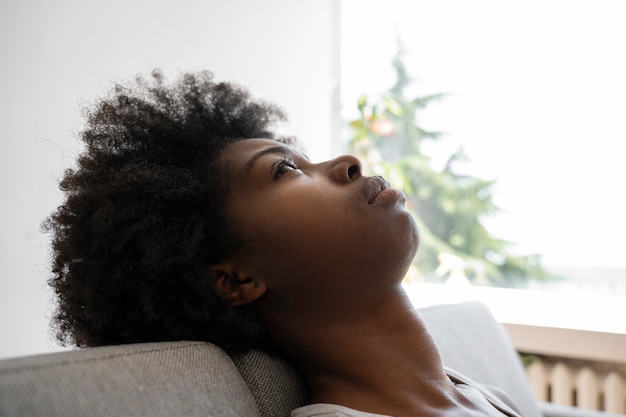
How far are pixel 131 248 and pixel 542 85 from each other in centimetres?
209

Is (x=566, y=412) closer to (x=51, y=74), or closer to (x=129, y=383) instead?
(x=129, y=383)

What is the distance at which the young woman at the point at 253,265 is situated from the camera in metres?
0.95

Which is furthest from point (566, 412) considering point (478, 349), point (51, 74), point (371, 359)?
point (51, 74)

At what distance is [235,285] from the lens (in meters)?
1.04

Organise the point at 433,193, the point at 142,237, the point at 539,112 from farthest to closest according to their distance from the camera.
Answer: the point at 433,193 → the point at 539,112 → the point at 142,237

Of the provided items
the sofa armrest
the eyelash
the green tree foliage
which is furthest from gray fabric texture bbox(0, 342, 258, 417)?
the green tree foliage

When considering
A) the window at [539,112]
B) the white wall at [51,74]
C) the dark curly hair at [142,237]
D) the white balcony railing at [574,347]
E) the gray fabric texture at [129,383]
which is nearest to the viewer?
the gray fabric texture at [129,383]

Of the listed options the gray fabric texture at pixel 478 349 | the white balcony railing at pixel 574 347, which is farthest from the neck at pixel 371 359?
the white balcony railing at pixel 574 347

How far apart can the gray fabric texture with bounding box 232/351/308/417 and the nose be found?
33 cm

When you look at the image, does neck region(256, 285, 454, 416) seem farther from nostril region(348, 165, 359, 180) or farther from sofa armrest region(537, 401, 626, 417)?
sofa armrest region(537, 401, 626, 417)

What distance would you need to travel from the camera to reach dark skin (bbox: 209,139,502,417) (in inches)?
39.3

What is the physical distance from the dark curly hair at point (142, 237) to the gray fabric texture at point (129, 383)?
0.26 feet

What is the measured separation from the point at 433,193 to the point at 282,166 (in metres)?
1.83

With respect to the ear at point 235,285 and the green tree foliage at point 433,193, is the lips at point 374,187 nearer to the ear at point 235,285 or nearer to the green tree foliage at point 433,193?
the ear at point 235,285
